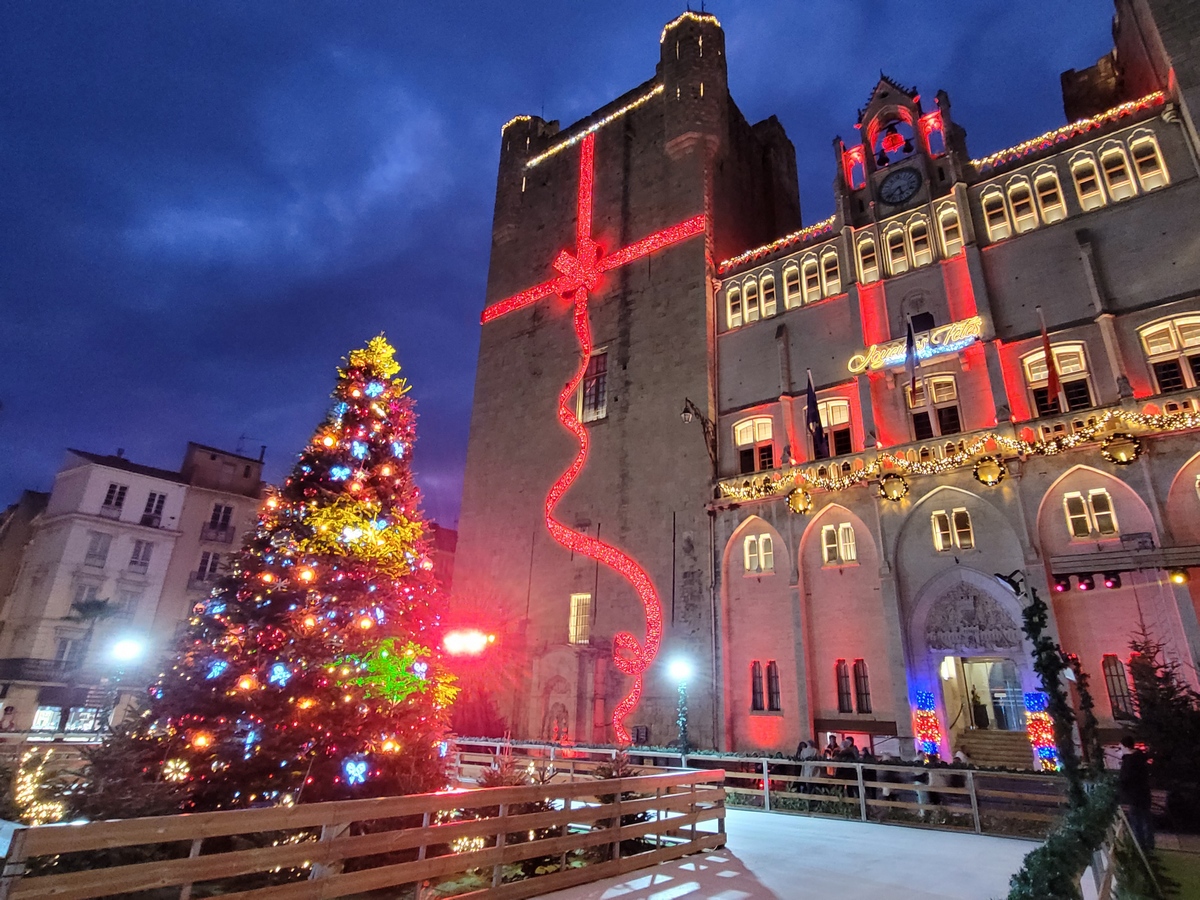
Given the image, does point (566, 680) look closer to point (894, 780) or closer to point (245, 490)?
point (894, 780)

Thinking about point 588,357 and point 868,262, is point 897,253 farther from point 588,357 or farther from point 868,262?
point 588,357

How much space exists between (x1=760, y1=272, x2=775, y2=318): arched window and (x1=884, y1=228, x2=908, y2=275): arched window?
448 cm

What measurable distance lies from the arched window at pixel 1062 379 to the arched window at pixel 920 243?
16.8 feet

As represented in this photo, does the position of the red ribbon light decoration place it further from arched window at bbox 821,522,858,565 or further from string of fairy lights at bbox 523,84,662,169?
arched window at bbox 821,522,858,565

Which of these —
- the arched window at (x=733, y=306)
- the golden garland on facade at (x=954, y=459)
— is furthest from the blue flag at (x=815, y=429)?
the arched window at (x=733, y=306)

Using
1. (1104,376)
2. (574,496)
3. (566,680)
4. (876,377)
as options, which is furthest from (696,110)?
(566,680)

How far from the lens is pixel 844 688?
2031 cm

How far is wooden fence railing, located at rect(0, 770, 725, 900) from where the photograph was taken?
4230 mm

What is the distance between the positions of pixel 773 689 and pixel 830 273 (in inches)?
614

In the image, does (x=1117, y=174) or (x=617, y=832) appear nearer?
(x=617, y=832)

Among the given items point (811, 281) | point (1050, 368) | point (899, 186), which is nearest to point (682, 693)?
point (1050, 368)

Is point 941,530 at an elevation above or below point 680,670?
above

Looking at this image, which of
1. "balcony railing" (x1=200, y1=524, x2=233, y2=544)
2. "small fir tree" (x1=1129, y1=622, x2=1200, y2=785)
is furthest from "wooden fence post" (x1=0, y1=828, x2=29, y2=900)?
"balcony railing" (x1=200, y1=524, x2=233, y2=544)

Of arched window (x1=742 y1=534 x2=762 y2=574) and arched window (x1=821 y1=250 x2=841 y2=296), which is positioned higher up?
arched window (x1=821 y1=250 x2=841 y2=296)
